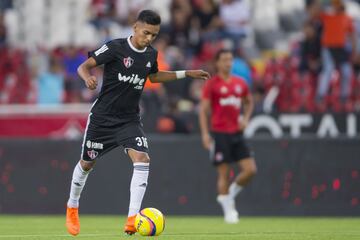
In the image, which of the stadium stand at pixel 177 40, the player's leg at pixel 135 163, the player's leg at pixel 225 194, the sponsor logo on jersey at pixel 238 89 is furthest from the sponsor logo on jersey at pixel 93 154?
the stadium stand at pixel 177 40

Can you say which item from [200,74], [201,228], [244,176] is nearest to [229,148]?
[244,176]

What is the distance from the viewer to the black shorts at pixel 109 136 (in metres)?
11.5

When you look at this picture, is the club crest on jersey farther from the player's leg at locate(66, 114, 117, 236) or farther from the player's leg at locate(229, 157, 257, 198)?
the player's leg at locate(229, 157, 257, 198)

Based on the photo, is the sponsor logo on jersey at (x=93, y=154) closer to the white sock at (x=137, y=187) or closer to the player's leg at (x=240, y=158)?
the white sock at (x=137, y=187)

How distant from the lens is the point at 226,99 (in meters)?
15.8

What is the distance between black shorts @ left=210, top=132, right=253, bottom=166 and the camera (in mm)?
15828

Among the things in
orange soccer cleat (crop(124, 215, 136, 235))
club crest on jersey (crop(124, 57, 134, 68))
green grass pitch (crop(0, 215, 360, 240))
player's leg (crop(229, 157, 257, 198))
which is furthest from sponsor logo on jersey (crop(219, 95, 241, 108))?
orange soccer cleat (crop(124, 215, 136, 235))

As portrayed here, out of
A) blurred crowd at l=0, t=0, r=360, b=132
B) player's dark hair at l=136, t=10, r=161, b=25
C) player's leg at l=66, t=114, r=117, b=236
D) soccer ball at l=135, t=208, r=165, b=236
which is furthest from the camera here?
blurred crowd at l=0, t=0, r=360, b=132

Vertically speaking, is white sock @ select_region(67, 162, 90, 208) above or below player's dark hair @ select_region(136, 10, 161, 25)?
below

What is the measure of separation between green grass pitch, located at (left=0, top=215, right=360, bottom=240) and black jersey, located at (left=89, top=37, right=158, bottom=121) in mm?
1405

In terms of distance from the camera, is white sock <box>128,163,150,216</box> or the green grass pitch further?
the green grass pitch

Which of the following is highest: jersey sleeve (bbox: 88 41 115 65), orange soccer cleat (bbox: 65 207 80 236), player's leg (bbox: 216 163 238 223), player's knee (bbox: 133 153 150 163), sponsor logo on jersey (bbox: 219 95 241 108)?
jersey sleeve (bbox: 88 41 115 65)

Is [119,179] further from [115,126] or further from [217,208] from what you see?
[115,126]

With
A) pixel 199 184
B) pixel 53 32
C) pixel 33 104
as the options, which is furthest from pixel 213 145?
pixel 53 32
